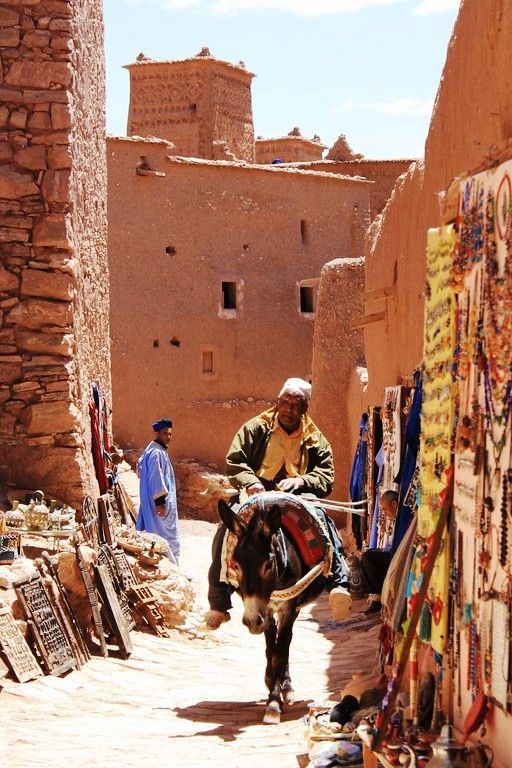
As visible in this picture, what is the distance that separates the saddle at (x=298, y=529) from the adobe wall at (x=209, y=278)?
16897 millimetres

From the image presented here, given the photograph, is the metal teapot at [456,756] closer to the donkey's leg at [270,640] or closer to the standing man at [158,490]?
the donkey's leg at [270,640]

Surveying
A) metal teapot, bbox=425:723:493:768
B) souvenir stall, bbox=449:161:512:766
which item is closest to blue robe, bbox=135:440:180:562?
souvenir stall, bbox=449:161:512:766

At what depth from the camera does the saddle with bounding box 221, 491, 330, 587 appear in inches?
286

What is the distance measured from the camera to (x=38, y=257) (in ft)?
32.8

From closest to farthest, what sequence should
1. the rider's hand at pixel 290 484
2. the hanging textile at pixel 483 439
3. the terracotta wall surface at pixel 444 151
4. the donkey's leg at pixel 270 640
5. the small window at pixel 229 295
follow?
the hanging textile at pixel 483 439, the terracotta wall surface at pixel 444 151, the donkey's leg at pixel 270 640, the rider's hand at pixel 290 484, the small window at pixel 229 295

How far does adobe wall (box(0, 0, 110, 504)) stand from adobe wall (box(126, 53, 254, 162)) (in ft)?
69.5

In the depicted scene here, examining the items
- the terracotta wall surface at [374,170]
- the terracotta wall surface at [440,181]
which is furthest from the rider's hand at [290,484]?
the terracotta wall surface at [374,170]

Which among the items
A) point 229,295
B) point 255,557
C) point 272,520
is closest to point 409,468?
point 272,520

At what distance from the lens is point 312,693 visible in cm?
784

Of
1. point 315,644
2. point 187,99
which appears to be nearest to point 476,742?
point 315,644

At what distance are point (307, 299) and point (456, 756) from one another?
23082 millimetres

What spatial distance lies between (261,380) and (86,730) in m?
19.6

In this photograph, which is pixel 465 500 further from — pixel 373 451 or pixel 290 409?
pixel 373 451

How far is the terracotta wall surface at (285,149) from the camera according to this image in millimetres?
36562
